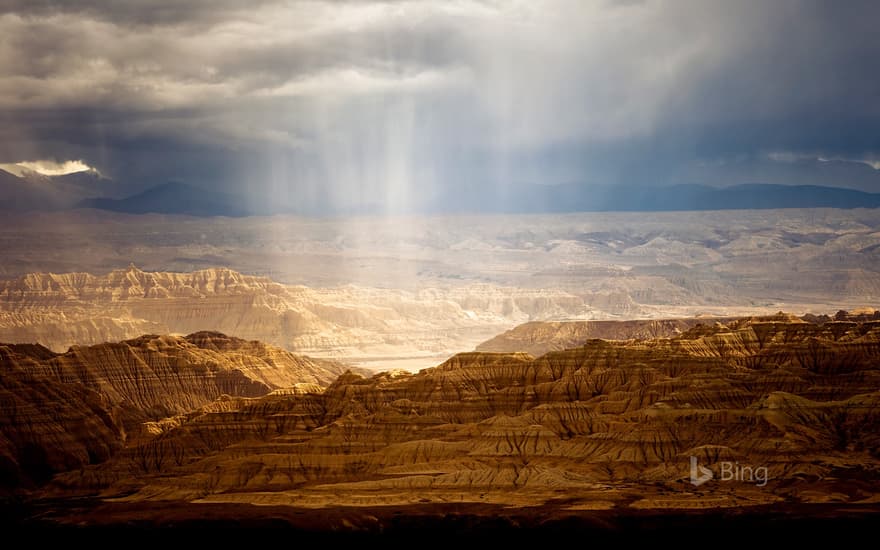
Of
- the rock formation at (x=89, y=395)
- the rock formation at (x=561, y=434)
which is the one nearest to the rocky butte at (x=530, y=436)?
the rock formation at (x=561, y=434)

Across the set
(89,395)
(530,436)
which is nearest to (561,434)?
(530,436)

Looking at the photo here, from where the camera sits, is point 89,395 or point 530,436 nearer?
point 530,436

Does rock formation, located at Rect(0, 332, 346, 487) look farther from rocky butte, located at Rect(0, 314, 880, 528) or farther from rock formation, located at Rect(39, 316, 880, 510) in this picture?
rock formation, located at Rect(39, 316, 880, 510)

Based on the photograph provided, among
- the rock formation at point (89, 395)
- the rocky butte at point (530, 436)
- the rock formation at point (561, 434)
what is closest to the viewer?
the rocky butte at point (530, 436)

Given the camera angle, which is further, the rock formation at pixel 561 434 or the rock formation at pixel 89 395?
the rock formation at pixel 89 395

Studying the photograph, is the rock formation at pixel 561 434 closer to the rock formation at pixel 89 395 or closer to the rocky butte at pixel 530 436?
the rocky butte at pixel 530 436

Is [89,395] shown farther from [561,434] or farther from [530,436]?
[561,434]

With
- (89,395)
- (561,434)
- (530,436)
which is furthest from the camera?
(89,395)

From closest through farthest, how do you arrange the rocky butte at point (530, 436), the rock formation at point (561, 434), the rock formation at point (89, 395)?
the rocky butte at point (530, 436), the rock formation at point (561, 434), the rock formation at point (89, 395)

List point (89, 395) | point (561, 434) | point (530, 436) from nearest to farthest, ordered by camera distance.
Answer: point (530, 436)
point (561, 434)
point (89, 395)

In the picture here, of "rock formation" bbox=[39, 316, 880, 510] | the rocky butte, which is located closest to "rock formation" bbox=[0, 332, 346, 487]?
the rocky butte

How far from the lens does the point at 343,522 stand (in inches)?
4102

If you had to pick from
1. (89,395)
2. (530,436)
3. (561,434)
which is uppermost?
(530,436)

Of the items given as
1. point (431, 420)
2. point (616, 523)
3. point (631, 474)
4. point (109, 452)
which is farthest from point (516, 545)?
point (109, 452)
